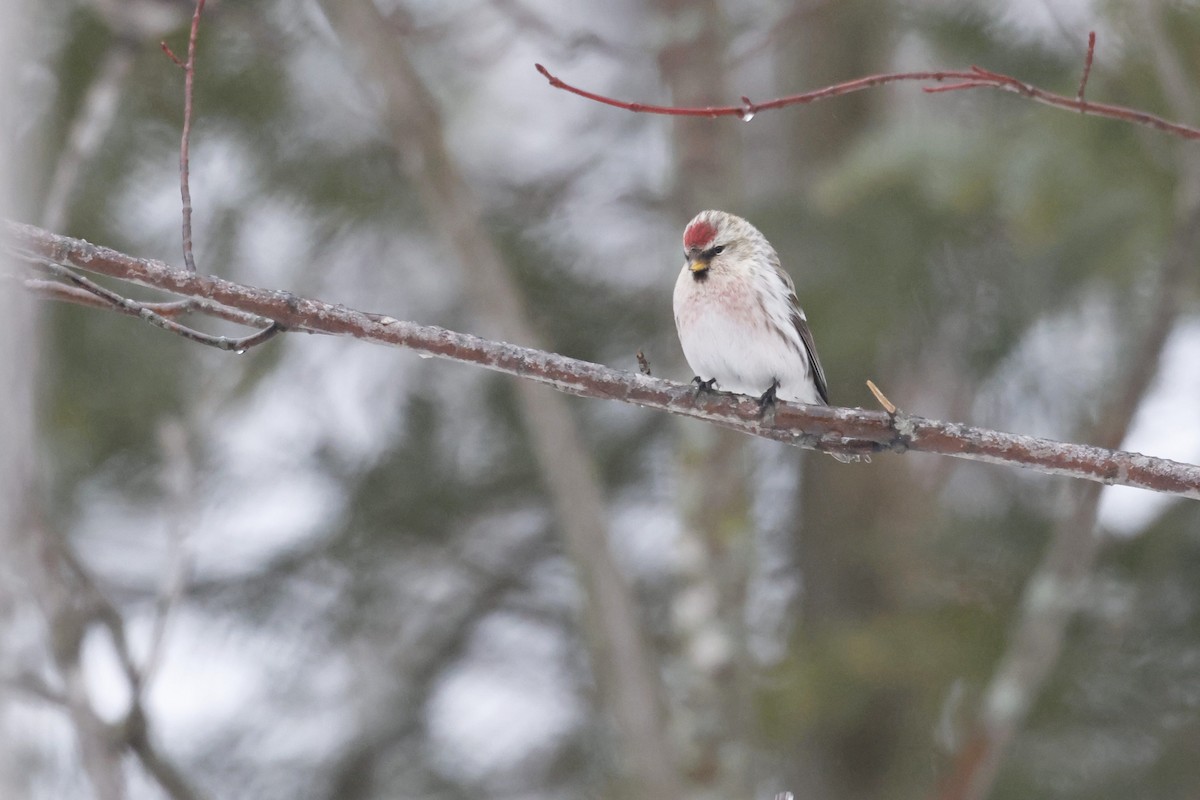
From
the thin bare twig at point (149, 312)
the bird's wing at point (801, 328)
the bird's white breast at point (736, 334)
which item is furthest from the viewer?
the bird's wing at point (801, 328)

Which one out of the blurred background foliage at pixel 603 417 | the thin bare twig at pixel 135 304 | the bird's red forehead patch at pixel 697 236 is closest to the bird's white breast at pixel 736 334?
the bird's red forehead patch at pixel 697 236

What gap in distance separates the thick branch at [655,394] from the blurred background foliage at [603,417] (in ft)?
5.82

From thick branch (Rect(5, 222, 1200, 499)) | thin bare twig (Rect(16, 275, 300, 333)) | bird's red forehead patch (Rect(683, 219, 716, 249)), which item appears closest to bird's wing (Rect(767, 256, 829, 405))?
bird's red forehead patch (Rect(683, 219, 716, 249))

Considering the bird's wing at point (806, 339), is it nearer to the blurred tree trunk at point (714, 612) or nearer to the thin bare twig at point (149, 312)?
the blurred tree trunk at point (714, 612)

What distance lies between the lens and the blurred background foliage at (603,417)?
4711 millimetres

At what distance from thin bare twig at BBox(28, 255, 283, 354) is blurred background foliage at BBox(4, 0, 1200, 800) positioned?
175cm

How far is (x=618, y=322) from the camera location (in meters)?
5.84

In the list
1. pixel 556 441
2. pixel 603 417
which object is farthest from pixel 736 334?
pixel 603 417

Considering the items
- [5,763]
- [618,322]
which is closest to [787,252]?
[618,322]

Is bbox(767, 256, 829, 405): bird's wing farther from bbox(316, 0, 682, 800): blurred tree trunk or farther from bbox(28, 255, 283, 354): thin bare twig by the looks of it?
bbox(28, 255, 283, 354): thin bare twig

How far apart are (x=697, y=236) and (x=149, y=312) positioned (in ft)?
6.63

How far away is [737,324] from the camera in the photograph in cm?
361

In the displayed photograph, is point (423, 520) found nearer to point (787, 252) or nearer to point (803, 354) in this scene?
point (787, 252)

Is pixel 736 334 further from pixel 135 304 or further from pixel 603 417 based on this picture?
pixel 603 417
